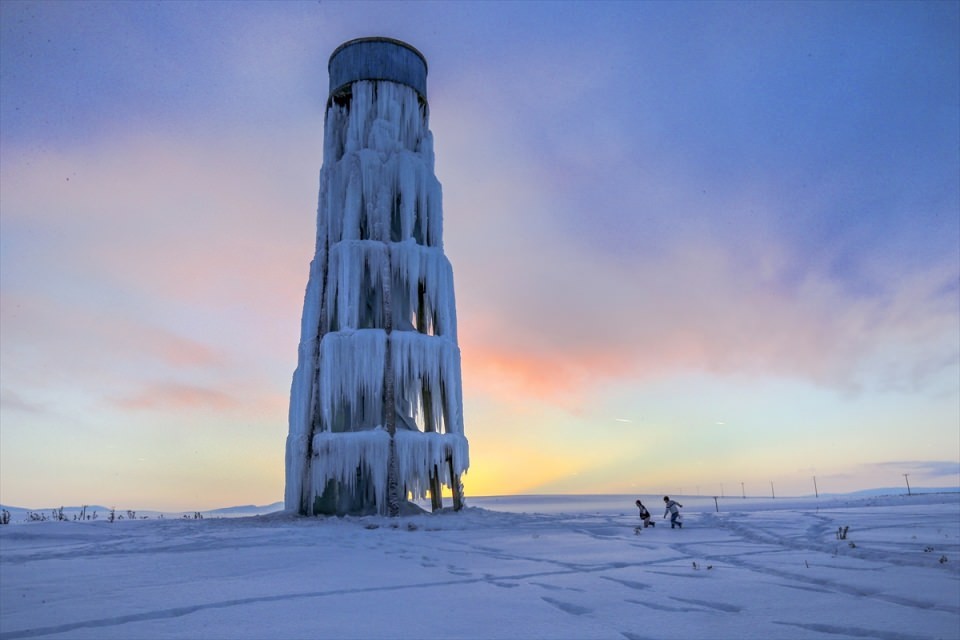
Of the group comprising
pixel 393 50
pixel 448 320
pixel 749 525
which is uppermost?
pixel 393 50

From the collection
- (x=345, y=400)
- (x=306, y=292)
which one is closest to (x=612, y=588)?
(x=345, y=400)

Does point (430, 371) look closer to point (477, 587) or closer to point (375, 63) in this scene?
point (375, 63)

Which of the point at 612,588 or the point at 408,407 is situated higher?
the point at 408,407

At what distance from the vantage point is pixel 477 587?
6.57 m

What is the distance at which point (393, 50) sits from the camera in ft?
89.3

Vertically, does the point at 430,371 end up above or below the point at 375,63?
below

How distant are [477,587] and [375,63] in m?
25.5

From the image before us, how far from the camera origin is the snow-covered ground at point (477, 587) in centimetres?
479

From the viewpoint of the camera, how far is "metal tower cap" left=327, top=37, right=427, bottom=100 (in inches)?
1056

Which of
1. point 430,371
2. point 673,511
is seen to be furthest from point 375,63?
point 673,511

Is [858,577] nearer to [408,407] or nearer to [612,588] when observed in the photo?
[612,588]

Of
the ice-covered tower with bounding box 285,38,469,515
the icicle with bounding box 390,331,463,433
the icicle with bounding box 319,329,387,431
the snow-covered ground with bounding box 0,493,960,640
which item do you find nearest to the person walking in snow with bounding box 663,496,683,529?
the snow-covered ground with bounding box 0,493,960,640

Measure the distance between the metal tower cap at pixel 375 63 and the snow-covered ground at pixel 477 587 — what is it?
69.8 feet

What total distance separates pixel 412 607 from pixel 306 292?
67.9 feet
